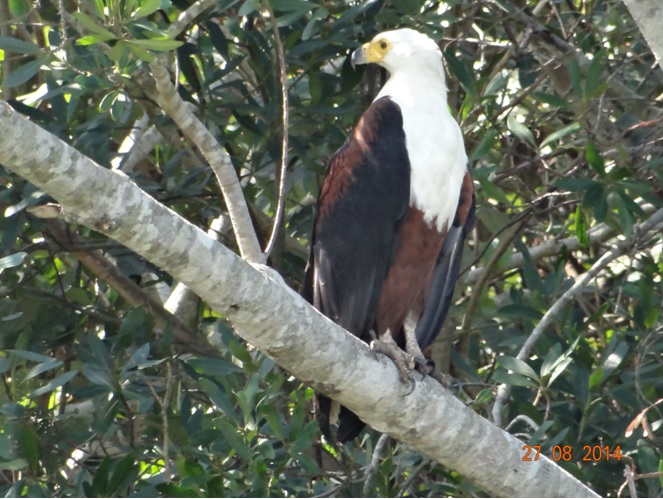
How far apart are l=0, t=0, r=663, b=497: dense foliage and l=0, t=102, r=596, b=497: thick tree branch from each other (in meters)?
0.21

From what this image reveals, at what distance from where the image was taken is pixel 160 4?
2.99m

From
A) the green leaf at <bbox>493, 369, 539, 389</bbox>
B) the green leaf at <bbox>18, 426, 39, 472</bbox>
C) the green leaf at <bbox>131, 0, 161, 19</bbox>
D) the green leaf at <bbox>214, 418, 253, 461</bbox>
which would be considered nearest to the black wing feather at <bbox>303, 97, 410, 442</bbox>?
the green leaf at <bbox>493, 369, 539, 389</bbox>

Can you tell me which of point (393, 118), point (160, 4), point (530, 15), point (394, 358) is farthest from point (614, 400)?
point (160, 4)

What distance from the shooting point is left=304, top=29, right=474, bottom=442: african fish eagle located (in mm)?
3770

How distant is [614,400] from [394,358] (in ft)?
3.18

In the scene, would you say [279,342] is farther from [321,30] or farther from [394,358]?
[321,30]

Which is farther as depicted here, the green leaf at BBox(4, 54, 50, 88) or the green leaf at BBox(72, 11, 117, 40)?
the green leaf at BBox(4, 54, 50, 88)

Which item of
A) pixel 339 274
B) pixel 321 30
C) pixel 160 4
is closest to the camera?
pixel 160 4

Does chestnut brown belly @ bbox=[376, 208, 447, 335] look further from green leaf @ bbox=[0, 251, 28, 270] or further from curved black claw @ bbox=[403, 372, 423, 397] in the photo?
green leaf @ bbox=[0, 251, 28, 270]

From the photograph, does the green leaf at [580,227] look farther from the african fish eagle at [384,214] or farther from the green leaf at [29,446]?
the green leaf at [29,446]

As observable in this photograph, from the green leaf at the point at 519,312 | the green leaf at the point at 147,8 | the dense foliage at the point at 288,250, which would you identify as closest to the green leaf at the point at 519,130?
the dense foliage at the point at 288,250

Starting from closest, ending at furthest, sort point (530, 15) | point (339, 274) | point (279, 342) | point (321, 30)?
1. point (279, 342)
2. point (339, 274)
3. point (321, 30)
4. point (530, 15)

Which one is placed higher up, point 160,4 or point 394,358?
point 160,4

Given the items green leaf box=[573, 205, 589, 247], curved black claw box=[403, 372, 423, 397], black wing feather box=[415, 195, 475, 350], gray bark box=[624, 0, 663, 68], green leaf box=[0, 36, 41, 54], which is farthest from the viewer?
green leaf box=[573, 205, 589, 247]
